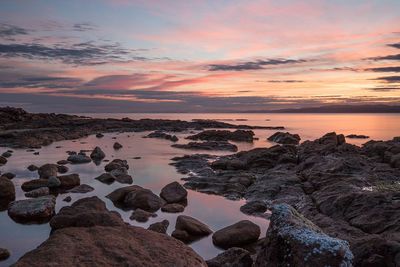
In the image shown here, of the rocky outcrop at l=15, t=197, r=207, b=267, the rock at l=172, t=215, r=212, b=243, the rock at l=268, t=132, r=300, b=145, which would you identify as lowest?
the rock at l=268, t=132, r=300, b=145

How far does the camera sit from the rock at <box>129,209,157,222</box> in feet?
50.5

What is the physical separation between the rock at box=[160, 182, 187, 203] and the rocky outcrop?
32.2ft

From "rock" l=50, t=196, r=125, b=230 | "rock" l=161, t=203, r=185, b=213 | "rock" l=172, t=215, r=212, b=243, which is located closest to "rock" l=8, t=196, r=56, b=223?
"rock" l=50, t=196, r=125, b=230

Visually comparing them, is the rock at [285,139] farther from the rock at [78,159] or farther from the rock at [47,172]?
the rock at [47,172]

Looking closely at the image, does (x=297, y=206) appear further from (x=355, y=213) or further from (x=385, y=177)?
(x=385, y=177)

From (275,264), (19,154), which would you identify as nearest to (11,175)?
(19,154)

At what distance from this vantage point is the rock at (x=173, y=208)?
55.7 ft

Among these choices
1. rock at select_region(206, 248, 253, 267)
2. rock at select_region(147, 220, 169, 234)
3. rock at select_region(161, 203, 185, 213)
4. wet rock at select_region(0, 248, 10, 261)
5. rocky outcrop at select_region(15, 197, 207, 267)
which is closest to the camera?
rocky outcrop at select_region(15, 197, 207, 267)

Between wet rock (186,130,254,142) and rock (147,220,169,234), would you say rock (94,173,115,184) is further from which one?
wet rock (186,130,254,142)

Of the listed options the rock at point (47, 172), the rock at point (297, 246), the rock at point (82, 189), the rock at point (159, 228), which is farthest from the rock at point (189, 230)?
the rock at point (47, 172)

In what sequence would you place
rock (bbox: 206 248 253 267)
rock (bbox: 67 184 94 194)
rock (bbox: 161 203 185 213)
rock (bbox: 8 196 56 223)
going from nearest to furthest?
1. rock (bbox: 206 248 253 267)
2. rock (bbox: 8 196 56 223)
3. rock (bbox: 161 203 185 213)
4. rock (bbox: 67 184 94 194)

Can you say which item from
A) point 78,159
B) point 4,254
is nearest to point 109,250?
point 4,254

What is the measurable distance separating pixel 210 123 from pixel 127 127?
32.6m

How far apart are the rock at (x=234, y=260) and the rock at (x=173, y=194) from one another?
8753 mm
